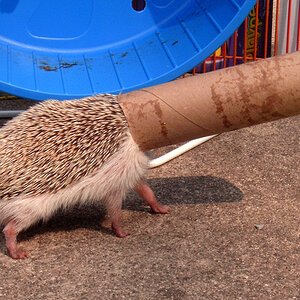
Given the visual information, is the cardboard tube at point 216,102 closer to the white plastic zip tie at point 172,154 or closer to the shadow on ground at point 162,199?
the shadow on ground at point 162,199

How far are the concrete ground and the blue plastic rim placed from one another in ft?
3.07

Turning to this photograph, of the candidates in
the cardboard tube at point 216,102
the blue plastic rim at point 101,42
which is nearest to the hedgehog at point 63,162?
the cardboard tube at point 216,102

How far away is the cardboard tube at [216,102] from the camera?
3.24 m

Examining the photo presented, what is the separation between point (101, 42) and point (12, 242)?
8.64ft

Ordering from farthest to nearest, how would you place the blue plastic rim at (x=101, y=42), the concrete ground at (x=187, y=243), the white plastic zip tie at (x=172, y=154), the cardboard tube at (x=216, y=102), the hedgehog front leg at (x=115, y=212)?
the blue plastic rim at (x=101, y=42) → the white plastic zip tie at (x=172, y=154) → the hedgehog front leg at (x=115, y=212) → the cardboard tube at (x=216, y=102) → the concrete ground at (x=187, y=243)

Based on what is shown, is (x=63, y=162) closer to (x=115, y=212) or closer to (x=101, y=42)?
(x=115, y=212)

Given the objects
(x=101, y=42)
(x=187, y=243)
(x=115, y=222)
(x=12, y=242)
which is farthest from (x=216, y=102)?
(x=101, y=42)

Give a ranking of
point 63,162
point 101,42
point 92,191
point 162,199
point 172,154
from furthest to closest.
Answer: point 101,42
point 172,154
point 162,199
point 92,191
point 63,162

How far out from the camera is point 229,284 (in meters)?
3.06

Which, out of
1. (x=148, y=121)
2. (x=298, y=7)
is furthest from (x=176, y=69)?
(x=298, y=7)

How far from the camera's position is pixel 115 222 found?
371 centimetres

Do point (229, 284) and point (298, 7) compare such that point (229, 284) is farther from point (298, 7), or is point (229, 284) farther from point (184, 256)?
point (298, 7)

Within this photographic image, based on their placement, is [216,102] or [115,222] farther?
[115,222]

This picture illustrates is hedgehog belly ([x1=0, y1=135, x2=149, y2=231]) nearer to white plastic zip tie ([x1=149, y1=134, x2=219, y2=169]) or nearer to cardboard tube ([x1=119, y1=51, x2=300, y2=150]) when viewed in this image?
cardboard tube ([x1=119, y1=51, x2=300, y2=150])
